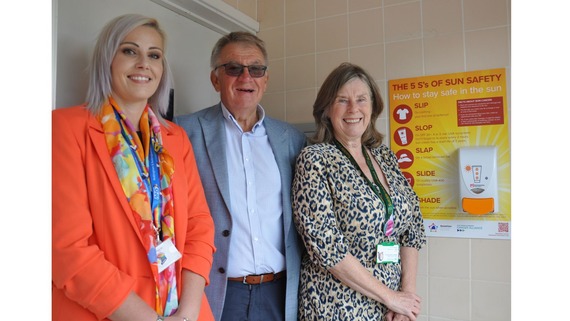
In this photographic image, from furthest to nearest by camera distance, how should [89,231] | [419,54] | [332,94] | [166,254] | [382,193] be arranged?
[419,54] < [332,94] < [382,193] < [166,254] < [89,231]

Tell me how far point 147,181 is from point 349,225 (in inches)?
30.4

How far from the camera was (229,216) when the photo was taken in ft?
5.01

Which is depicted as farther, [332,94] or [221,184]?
[332,94]

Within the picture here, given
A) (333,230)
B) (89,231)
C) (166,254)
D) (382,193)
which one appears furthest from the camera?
(382,193)

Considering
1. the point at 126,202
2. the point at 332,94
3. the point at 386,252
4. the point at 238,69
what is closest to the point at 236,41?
the point at 238,69

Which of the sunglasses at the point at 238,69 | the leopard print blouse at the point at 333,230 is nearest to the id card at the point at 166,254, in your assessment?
the leopard print blouse at the point at 333,230

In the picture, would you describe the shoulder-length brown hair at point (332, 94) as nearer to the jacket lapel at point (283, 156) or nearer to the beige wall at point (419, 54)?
the jacket lapel at point (283, 156)

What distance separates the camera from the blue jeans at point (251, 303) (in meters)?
1.53

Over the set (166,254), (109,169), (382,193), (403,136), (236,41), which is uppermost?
(236,41)

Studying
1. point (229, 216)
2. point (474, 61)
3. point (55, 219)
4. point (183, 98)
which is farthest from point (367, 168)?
point (55, 219)

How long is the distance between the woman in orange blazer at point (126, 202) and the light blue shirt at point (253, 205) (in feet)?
0.81

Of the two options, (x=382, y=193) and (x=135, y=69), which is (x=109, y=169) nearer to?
(x=135, y=69)

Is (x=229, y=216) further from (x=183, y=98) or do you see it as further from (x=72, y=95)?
(x=183, y=98)

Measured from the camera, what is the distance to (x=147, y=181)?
3.82ft
